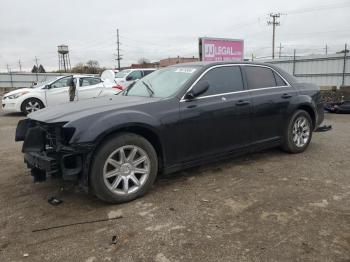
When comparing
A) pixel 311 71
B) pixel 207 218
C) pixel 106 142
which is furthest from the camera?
pixel 311 71

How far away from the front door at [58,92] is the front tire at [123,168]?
975 cm

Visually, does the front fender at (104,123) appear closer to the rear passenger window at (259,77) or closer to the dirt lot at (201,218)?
the dirt lot at (201,218)

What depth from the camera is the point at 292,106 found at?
5883 mm

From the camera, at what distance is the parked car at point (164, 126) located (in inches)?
151

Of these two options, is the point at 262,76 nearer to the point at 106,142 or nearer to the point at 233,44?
the point at 106,142

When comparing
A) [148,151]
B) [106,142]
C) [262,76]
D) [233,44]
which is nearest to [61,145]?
[106,142]

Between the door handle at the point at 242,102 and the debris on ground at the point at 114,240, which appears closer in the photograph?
the debris on ground at the point at 114,240

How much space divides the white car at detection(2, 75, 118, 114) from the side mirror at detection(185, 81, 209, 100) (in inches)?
349

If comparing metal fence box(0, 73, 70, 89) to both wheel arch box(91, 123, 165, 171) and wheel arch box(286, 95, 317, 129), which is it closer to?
wheel arch box(286, 95, 317, 129)

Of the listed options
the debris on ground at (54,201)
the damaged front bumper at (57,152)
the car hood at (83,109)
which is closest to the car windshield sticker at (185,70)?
the car hood at (83,109)

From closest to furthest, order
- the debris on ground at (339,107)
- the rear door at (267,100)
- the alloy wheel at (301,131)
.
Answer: the rear door at (267,100) < the alloy wheel at (301,131) < the debris on ground at (339,107)

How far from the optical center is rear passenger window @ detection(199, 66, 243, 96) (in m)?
4.93

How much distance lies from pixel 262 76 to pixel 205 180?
204cm

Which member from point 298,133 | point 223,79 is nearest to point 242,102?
point 223,79
